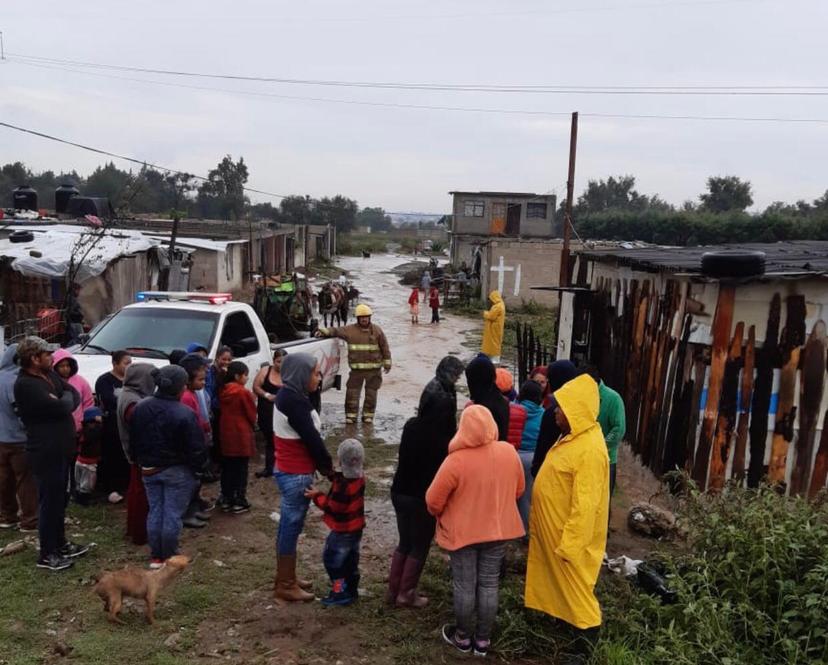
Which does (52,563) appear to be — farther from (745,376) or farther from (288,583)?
(745,376)

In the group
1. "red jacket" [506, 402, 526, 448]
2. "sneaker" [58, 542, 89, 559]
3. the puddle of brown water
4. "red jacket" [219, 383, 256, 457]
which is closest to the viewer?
"sneaker" [58, 542, 89, 559]

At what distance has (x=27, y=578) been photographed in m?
5.20

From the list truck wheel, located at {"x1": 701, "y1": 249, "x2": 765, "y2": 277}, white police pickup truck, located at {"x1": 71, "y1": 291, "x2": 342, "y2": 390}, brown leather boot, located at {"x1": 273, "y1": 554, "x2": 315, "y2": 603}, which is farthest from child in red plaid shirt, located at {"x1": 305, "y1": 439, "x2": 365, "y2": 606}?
truck wheel, located at {"x1": 701, "y1": 249, "x2": 765, "y2": 277}

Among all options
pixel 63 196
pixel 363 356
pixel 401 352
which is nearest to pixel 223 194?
pixel 63 196

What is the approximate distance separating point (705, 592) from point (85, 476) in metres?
5.13

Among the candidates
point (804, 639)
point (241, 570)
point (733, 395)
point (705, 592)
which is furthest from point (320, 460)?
point (733, 395)

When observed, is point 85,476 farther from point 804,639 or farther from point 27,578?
point 804,639

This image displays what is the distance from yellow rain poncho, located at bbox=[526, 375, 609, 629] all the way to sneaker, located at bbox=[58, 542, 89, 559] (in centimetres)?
348

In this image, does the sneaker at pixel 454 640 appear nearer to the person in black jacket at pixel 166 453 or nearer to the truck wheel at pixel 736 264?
the person in black jacket at pixel 166 453

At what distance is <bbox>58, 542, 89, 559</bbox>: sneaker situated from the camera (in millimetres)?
5467

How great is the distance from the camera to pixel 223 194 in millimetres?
64250

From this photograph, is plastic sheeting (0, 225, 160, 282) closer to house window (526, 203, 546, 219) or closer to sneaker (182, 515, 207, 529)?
sneaker (182, 515, 207, 529)

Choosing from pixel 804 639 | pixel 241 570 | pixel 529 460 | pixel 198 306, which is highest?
pixel 198 306

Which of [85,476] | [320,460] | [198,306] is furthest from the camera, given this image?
[198,306]
